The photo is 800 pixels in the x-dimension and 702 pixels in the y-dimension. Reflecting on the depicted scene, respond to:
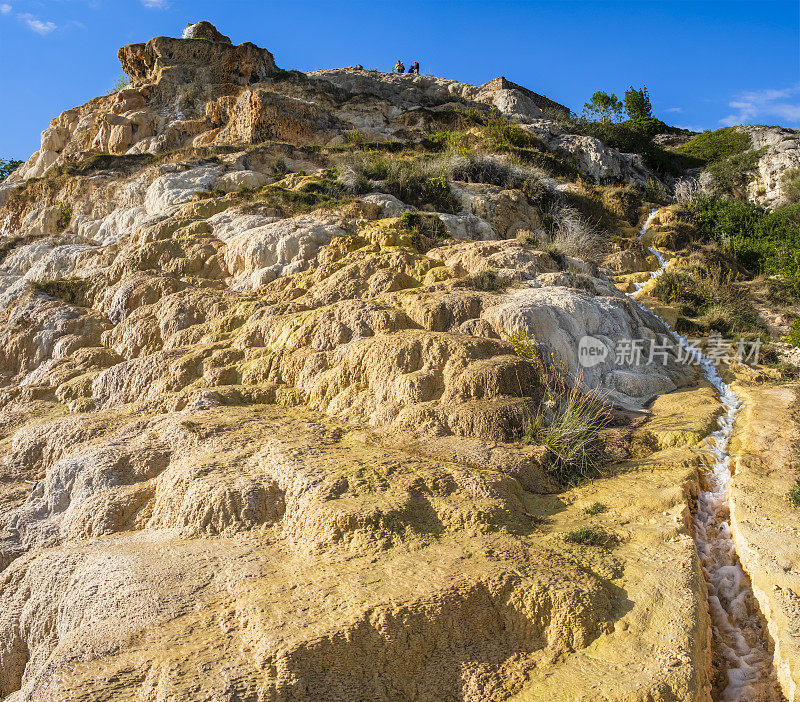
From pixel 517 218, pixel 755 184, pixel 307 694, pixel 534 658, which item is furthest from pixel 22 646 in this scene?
pixel 755 184

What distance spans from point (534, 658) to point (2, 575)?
5092 millimetres

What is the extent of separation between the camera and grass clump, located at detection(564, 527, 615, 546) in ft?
17.2

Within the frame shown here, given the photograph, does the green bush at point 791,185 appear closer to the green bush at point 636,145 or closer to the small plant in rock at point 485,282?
the green bush at point 636,145

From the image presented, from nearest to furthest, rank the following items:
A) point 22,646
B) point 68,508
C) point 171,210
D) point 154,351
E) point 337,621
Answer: point 337,621 → point 22,646 → point 68,508 → point 154,351 → point 171,210

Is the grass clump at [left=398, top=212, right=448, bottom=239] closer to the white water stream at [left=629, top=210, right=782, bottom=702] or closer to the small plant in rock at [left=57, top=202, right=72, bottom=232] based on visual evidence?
the white water stream at [left=629, top=210, right=782, bottom=702]

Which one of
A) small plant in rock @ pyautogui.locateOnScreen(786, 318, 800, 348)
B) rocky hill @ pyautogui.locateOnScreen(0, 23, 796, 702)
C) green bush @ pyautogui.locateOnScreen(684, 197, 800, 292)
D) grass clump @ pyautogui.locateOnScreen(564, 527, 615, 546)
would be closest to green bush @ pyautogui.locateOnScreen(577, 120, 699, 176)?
green bush @ pyautogui.locateOnScreen(684, 197, 800, 292)

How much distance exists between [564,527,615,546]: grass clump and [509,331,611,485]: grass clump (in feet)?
3.78

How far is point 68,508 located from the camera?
21.0ft

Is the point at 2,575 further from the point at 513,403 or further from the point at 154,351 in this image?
the point at 513,403

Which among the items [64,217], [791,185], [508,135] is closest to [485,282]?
[64,217]

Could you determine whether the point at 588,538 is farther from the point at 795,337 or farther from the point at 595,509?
the point at 795,337

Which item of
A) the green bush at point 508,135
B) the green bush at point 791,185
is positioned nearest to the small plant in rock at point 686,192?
the green bush at point 791,185

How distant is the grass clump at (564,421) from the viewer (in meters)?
6.60

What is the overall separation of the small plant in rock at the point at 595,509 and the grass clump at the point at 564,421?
1.80 feet
